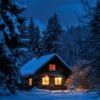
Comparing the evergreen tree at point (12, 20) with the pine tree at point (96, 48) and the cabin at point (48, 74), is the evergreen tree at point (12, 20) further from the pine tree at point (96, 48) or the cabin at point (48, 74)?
the cabin at point (48, 74)

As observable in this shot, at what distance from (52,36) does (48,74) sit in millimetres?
18934

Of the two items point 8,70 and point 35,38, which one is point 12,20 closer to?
point 8,70

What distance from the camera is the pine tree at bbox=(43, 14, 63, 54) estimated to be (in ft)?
284

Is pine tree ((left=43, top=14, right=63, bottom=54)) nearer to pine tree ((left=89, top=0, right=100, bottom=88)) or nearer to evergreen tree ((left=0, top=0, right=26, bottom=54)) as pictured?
evergreen tree ((left=0, top=0, right=26, bottom=54))

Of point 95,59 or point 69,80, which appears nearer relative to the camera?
point 95,59

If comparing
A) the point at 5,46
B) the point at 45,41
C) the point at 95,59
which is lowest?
the point at 95,59

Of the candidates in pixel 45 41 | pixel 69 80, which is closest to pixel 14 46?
pixel 69 80

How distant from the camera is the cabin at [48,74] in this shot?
68.9 meters

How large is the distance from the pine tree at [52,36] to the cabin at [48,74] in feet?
52.3

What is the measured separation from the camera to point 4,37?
30.4 metres

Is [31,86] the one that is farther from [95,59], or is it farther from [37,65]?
[95,59]

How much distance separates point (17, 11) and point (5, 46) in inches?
129

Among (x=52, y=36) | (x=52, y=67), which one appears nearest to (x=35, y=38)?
(x=52, y=36)

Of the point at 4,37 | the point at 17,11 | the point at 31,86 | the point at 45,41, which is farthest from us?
the point at 45,41
